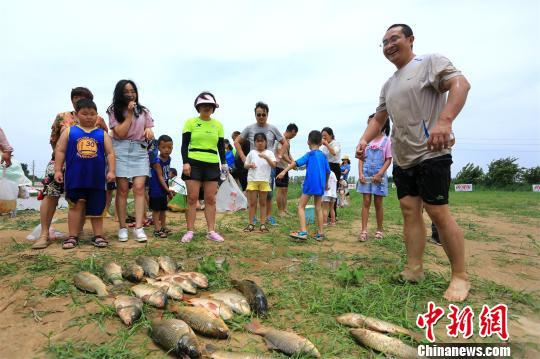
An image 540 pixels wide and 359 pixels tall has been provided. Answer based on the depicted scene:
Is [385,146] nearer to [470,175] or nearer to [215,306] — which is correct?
[215,306]

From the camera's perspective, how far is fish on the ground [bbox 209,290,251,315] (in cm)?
244

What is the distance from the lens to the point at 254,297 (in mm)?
2514

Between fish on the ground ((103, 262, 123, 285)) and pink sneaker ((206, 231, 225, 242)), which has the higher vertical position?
pink sneaker ((206, 231, 225, 242))

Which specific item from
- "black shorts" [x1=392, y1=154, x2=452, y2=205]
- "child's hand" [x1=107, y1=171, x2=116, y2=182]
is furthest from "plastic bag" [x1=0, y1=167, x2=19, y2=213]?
"black shorts" [x1=392, y1=154, x2=452, y2=205]

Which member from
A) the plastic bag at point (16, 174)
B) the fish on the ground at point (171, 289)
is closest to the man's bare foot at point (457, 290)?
the fish on the ground at point (171, 289)

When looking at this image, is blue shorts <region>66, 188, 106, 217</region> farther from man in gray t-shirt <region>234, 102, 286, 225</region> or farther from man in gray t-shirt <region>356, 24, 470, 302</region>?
man in gray t-shirt <region>356, 24, 470, 302</region>

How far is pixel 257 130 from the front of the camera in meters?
6.38

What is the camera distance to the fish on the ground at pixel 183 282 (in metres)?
2.78

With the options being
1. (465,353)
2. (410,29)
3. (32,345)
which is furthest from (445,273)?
(32,345)

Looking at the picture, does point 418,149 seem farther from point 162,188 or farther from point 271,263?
point 162,188

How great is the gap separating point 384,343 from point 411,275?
4.15ft

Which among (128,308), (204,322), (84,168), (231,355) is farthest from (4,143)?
(231,355)

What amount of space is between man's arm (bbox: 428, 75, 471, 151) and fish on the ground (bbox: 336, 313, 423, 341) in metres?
1.37

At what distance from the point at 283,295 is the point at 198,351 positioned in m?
0.98
